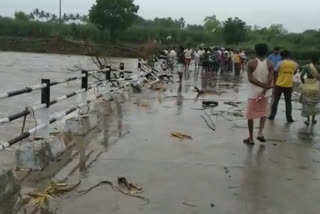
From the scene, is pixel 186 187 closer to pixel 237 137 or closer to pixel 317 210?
pixel 317 210

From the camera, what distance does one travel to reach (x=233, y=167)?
20.9 feet

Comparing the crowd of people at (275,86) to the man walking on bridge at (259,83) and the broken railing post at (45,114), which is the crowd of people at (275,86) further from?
the broken railing post at (45,114)

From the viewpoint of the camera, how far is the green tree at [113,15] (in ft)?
274

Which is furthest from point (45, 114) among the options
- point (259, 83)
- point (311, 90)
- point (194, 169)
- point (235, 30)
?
point (235, 30)

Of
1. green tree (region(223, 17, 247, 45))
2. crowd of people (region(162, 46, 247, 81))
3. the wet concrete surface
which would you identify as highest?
green tree (region(223, 17, 247, 45))

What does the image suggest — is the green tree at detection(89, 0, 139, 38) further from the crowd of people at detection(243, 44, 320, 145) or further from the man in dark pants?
the man in dark pants

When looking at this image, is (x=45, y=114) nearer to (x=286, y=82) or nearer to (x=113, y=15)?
(x=286, y=82)

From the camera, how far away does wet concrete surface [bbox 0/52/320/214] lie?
4.88m

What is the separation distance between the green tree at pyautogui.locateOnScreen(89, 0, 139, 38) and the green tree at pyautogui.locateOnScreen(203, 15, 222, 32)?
1739 cm

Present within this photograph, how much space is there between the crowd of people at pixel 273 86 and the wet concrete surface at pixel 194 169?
324 millimetres

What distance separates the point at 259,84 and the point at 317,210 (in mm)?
3118

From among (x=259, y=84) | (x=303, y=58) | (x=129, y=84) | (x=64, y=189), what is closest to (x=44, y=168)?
(x=64, y=189)

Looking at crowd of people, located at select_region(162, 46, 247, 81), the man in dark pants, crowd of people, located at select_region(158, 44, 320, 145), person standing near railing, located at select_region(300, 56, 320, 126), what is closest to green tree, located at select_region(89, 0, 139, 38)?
crowd of people, located at select_region(162, 46, 247, 81)

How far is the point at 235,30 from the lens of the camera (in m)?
62.7
